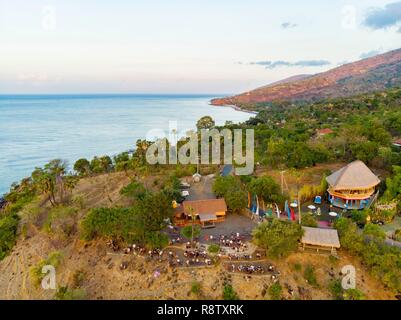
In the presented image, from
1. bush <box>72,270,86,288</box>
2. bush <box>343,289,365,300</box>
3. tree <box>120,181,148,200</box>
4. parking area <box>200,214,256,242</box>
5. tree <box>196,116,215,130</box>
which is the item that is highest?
tree <box>196,116,215,130</box>

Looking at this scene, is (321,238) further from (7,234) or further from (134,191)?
(7,234)

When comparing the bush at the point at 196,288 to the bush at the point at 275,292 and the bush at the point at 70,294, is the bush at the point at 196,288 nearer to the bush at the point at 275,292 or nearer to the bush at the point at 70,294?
the bush at the point at 275,292

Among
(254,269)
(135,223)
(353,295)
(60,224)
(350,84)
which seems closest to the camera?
(353,295)

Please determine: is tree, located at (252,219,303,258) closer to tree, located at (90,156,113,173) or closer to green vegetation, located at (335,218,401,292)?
green vegetation, located at (335,218,401,292)

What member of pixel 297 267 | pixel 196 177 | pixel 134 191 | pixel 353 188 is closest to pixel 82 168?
pixel 196 177

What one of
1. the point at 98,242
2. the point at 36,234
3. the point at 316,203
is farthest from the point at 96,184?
the point at 316,203

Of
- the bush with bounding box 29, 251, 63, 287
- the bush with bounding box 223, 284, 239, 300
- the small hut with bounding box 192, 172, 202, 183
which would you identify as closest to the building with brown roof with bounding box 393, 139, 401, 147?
the small hut with bounding box 192, 172, 202, 183
